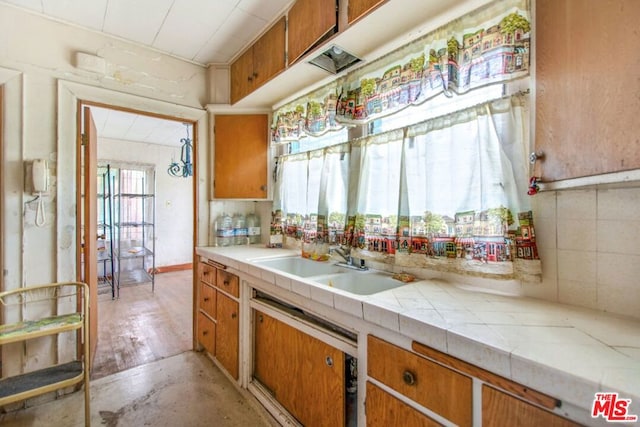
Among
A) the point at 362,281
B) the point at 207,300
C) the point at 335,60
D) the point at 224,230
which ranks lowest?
the point at 207,300

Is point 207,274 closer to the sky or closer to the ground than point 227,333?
closer to the sky

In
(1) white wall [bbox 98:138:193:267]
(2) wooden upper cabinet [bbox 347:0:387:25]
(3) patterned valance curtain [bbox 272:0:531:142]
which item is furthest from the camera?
(1) white wall [bbox 98:138:193:267]

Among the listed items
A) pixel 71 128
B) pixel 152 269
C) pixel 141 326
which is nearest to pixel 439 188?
pixel 71 128

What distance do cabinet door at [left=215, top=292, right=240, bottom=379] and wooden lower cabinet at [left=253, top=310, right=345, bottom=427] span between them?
200 mm

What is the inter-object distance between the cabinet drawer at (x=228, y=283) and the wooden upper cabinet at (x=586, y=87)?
67.6 inches

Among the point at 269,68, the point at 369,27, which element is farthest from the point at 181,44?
the point at 369,27

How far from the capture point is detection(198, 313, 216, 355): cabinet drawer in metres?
2.19

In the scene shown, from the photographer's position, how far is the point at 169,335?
2.74m

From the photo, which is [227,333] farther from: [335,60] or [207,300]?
[335,60]

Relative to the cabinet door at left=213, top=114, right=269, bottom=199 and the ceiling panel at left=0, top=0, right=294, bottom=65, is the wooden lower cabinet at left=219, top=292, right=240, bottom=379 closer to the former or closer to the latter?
the cabinet door at left=213, top=114, right=269, bottom=199

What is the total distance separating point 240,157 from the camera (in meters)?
2.52

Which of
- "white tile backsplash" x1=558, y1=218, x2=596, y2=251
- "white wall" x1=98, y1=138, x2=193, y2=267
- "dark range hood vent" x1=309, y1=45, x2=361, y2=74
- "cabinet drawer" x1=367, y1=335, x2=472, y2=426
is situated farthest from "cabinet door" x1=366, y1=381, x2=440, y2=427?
"white wall" x1=98, y1=138, x2=193, y2=267

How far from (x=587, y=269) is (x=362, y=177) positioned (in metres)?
1.07

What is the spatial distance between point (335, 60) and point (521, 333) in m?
1.65
